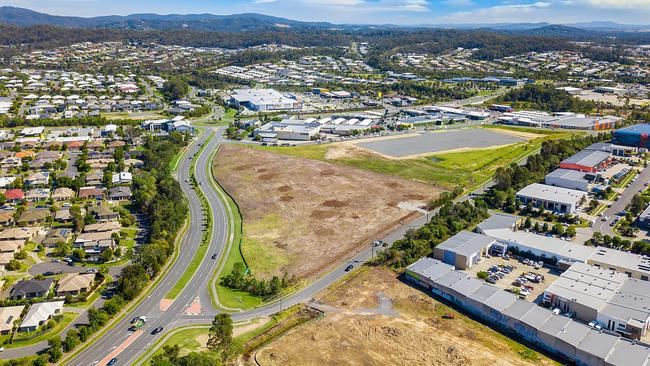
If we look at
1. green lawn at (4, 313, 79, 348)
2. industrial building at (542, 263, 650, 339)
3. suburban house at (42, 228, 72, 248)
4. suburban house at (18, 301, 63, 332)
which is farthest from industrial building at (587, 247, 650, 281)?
suburban house at (42, 228, 72, 248)

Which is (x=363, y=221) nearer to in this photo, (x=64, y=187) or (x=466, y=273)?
(x=466, y=273)

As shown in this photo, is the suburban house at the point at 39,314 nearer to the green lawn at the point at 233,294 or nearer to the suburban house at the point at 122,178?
the green lawn at the point at 233,294

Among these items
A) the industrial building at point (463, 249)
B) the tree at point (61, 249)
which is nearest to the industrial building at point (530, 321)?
the industrial building at point (463, 249)

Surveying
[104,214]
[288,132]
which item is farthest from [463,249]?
[288,132]

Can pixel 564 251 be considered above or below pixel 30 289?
above

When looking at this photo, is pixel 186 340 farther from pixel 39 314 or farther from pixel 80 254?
pixel 80 254

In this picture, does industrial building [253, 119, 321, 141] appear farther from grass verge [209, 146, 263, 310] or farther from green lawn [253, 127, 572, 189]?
grass verge [209, 146, 263, 310]
